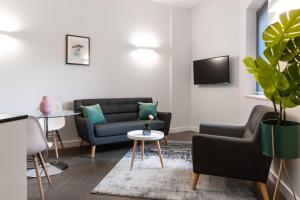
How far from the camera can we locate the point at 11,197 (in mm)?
1557

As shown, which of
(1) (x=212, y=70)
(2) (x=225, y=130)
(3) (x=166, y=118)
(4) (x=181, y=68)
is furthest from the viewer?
(4) (x=181, y=68)

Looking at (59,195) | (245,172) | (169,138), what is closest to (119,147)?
(169,138)

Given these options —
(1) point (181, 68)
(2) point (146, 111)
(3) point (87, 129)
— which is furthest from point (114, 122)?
(1) point (181, 68)

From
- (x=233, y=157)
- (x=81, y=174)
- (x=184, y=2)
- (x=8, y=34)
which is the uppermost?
(x=184, y=2)

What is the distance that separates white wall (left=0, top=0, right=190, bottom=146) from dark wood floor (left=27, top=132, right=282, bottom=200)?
727 mm

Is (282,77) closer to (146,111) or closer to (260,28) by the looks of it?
(260,28)

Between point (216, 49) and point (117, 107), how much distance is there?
7.84 ft

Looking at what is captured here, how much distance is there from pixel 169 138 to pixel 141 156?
145 cm

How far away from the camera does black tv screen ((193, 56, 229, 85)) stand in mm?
4391

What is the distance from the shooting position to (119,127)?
378 centimetres

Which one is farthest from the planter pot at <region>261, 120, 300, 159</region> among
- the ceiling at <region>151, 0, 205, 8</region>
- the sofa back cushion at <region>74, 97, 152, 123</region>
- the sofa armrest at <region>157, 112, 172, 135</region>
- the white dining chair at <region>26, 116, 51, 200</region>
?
the ceiling at <region>151, 0, 205, 8</region>

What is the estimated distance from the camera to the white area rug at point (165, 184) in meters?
2.25

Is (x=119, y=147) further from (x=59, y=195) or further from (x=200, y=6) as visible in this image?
(x=200, y=6)

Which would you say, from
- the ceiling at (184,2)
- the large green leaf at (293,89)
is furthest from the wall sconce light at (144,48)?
the large green leaf at (293,89)
